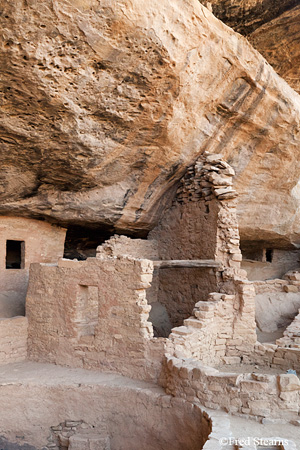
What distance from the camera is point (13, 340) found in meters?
6.46

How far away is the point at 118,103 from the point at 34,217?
10.8 feet

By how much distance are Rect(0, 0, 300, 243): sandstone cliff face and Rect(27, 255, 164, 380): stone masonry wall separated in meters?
1.72

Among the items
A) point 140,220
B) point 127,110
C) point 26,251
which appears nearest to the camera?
point 127,110

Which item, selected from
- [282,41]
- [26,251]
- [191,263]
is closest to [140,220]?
[191,263]

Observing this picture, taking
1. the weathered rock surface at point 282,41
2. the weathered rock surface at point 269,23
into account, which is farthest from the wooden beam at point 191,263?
the weathered rock surface at point 282,41

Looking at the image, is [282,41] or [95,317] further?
[282,41]

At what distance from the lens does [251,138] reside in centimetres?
842

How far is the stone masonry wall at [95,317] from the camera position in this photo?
5.68 metres

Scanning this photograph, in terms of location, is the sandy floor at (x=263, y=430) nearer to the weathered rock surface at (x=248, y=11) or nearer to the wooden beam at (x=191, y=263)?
the wooden beam at (x=191, y=263)

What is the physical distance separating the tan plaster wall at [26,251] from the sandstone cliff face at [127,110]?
42 cm

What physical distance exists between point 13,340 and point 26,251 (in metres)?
2.05

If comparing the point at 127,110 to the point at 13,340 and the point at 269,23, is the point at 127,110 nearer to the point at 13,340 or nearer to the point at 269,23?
the point at 13,340

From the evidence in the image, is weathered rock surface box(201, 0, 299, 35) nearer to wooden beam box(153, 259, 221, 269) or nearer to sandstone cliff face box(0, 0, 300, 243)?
sandstone cliff face box(0, 0, 300, 243)

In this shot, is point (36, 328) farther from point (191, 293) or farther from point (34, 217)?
point (191, 293)
